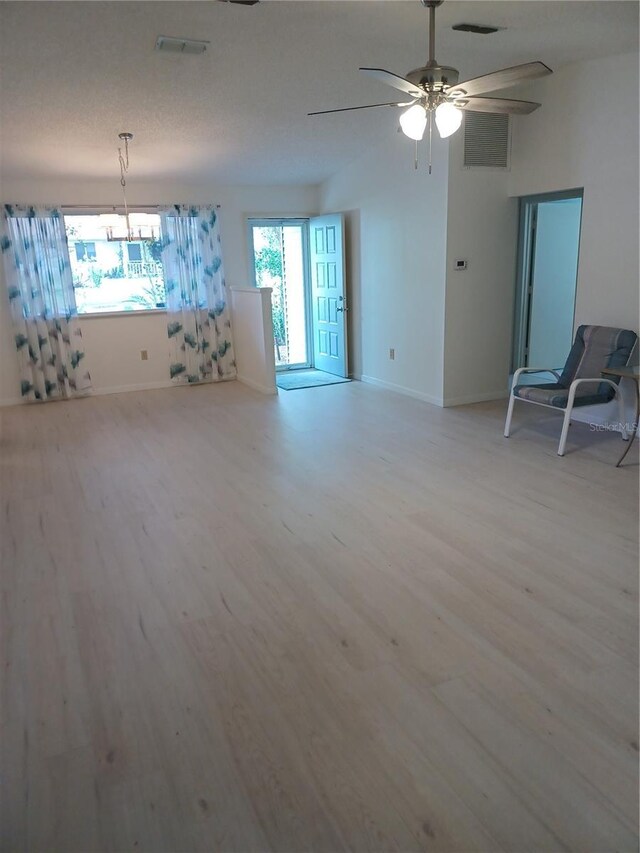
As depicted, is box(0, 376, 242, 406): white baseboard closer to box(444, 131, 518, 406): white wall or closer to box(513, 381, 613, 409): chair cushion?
box(444, 131, 518, 406): white wall

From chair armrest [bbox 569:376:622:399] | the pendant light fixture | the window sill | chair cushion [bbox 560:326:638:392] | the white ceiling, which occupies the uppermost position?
the white ceiling

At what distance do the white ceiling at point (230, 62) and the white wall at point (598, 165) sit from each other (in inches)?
7.2

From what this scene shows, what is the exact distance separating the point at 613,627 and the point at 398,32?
143 inches

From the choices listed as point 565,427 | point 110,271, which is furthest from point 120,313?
point 565,427

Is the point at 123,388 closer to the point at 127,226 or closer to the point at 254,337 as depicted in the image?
the point at 254,337

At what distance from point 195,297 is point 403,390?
2761mm

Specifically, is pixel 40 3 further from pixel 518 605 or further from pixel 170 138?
pixel 518 605

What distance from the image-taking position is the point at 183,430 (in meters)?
5.20

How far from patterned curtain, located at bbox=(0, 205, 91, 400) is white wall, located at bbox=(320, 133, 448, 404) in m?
3.19

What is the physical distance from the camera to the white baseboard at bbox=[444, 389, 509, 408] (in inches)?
225

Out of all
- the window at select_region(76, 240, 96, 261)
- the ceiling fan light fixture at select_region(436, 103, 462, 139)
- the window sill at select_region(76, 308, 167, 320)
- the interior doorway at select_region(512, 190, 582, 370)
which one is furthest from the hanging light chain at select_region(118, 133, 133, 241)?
the interior doorway at select_region(512, 190, 582, 370)

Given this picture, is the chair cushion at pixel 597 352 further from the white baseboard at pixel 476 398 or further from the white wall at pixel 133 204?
the white wall at pixel 133 204

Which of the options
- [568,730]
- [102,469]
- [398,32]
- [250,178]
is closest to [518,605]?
[568,730]

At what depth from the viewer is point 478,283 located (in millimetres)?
5551
